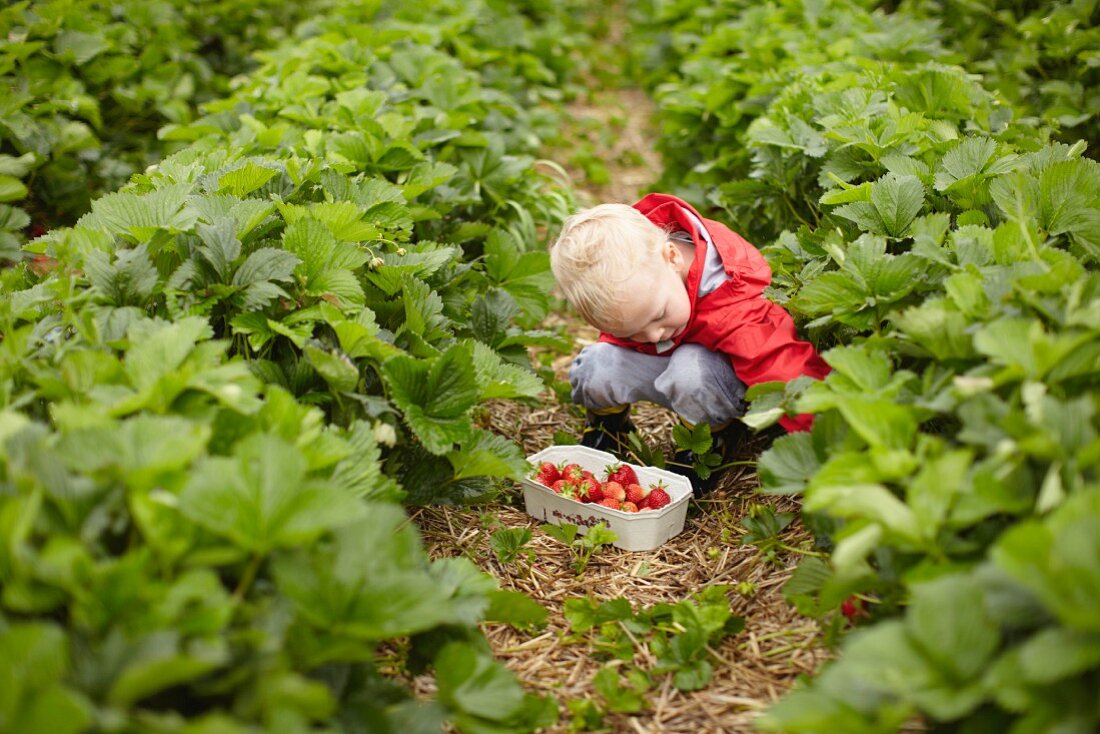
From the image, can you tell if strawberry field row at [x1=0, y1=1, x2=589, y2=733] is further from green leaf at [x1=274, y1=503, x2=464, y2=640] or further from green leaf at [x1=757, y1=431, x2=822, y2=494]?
green leaf at [x1=757, y1=431, x2=822, y2=494]

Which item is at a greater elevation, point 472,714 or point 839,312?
point 839,312

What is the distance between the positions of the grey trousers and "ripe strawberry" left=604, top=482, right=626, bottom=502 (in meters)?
0.29

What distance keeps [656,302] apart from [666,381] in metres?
0.25

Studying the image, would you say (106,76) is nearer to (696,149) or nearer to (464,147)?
(464,147)

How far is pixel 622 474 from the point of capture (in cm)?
254

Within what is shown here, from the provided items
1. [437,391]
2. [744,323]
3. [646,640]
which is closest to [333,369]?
[437,391]

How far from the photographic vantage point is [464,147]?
3598 millimetres

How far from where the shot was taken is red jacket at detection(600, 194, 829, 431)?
2.44 m

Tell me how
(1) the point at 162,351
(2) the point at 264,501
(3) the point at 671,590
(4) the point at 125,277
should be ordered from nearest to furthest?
(2) the point at 264,501 < (1) the point at 162,351 < (4) the point at 125,277 < (3) the point at 671,590

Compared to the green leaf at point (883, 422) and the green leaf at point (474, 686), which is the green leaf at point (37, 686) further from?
the green leaf at point (883, 422)

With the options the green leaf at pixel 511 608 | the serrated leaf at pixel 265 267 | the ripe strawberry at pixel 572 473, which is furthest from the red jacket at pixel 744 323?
the serrated leaf at pixel 265 267

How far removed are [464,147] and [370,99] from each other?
1.53 feet

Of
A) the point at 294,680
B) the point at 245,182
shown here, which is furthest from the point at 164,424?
the point at 245,182

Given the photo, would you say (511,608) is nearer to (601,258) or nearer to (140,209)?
(601,258)
